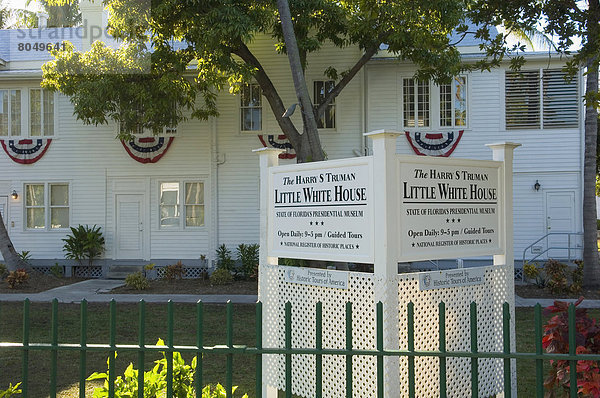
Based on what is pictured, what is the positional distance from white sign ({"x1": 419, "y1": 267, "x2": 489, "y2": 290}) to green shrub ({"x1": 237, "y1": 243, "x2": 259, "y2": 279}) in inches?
513

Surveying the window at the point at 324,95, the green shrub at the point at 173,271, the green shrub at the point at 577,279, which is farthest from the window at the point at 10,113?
the green shrub at the point at 577,279

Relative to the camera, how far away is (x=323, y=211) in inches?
212

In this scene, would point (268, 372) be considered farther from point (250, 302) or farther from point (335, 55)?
point (335, 55)

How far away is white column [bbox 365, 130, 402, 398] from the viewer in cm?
478

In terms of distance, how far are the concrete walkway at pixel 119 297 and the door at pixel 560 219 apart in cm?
477

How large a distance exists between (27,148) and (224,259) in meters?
8.28

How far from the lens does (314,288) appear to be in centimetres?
546

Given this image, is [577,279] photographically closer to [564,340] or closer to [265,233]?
[265,233]

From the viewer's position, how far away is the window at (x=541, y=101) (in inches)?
728

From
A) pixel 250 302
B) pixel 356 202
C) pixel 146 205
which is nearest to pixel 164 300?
pixel 250 302

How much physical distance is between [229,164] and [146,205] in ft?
10.9

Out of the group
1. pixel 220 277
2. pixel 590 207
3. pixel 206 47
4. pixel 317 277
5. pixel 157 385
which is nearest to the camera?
pixel 157 385

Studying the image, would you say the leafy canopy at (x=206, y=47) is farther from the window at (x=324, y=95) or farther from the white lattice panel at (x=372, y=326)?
the white lattice panel at (x=372, y=326)

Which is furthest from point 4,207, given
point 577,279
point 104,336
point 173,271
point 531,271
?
point 577,279
